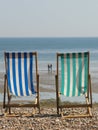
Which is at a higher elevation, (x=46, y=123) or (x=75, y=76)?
(x=75, y=76)

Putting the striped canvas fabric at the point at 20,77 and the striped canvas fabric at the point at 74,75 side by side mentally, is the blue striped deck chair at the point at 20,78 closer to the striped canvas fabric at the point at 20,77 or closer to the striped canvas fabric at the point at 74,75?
the striped canvas fabric at the point at 20,77

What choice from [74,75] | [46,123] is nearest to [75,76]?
[74,75]

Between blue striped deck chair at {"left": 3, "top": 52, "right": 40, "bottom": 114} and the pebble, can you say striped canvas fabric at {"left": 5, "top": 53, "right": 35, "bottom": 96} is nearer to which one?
blue striped deck chair at {"left": 3, "top": 52, "right": 40, "bottom": 114}

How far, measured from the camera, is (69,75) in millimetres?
8711

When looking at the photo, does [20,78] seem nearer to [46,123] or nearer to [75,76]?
[75,76]

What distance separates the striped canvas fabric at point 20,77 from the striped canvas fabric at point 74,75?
0.63m

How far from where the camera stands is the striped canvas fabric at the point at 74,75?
862 centimetres

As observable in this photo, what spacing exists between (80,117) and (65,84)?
2.49ft

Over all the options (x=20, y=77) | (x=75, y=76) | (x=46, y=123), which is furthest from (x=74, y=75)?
(x=46, y=123)

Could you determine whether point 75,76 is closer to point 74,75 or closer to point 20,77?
point 74,75

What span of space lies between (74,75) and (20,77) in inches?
40.9

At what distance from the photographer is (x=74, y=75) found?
28.6ft

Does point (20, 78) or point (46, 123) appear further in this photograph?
point (20, 78)

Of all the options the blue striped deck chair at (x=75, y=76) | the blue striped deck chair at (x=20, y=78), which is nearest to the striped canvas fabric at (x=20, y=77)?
the blue striped deck chair at (x=20, y=78)
